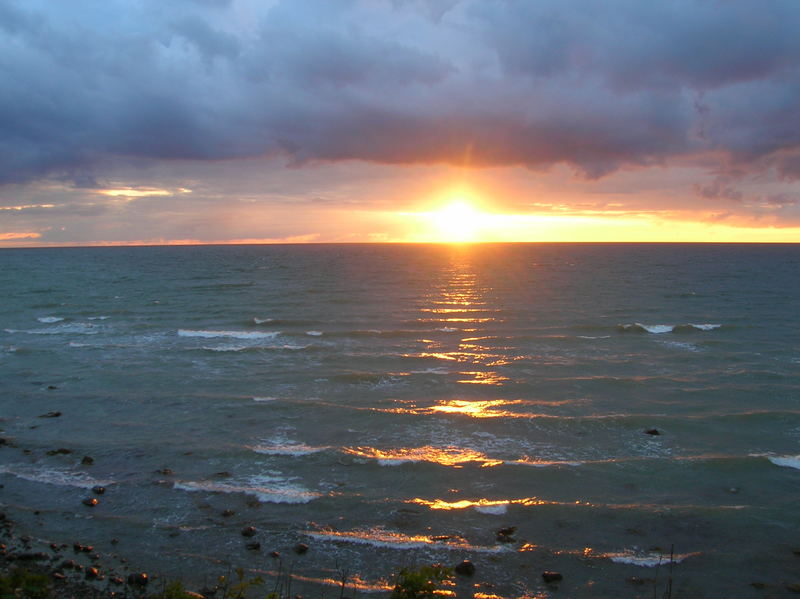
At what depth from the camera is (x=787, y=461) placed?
743 inches

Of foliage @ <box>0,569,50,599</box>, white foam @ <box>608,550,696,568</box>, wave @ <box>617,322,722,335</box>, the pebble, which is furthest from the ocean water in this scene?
foliage @ <box>0,569,50,599</box>

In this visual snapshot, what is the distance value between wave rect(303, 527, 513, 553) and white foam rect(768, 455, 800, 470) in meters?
11.1

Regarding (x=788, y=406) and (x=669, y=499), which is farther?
(x=788, y=406)

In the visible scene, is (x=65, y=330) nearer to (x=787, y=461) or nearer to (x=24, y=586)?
(x=24, y=586)

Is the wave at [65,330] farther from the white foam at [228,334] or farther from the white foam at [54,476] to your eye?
the white foam at [54,476]

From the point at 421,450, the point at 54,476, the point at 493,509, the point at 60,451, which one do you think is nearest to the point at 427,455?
the point at 421,450

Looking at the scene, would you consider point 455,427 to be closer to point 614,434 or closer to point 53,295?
point 614,434

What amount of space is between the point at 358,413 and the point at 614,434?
10.0 m

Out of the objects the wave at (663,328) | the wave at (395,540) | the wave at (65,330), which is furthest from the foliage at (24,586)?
the wave at (663,328)

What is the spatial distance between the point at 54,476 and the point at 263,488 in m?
6.41

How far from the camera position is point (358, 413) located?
23875mm

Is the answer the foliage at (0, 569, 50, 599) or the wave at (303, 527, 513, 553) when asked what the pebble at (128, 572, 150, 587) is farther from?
the wave at (303, 527, 513, 553)

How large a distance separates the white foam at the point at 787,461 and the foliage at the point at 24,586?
66.6 feet

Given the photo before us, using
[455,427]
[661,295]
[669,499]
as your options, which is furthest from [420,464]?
[661,295]
